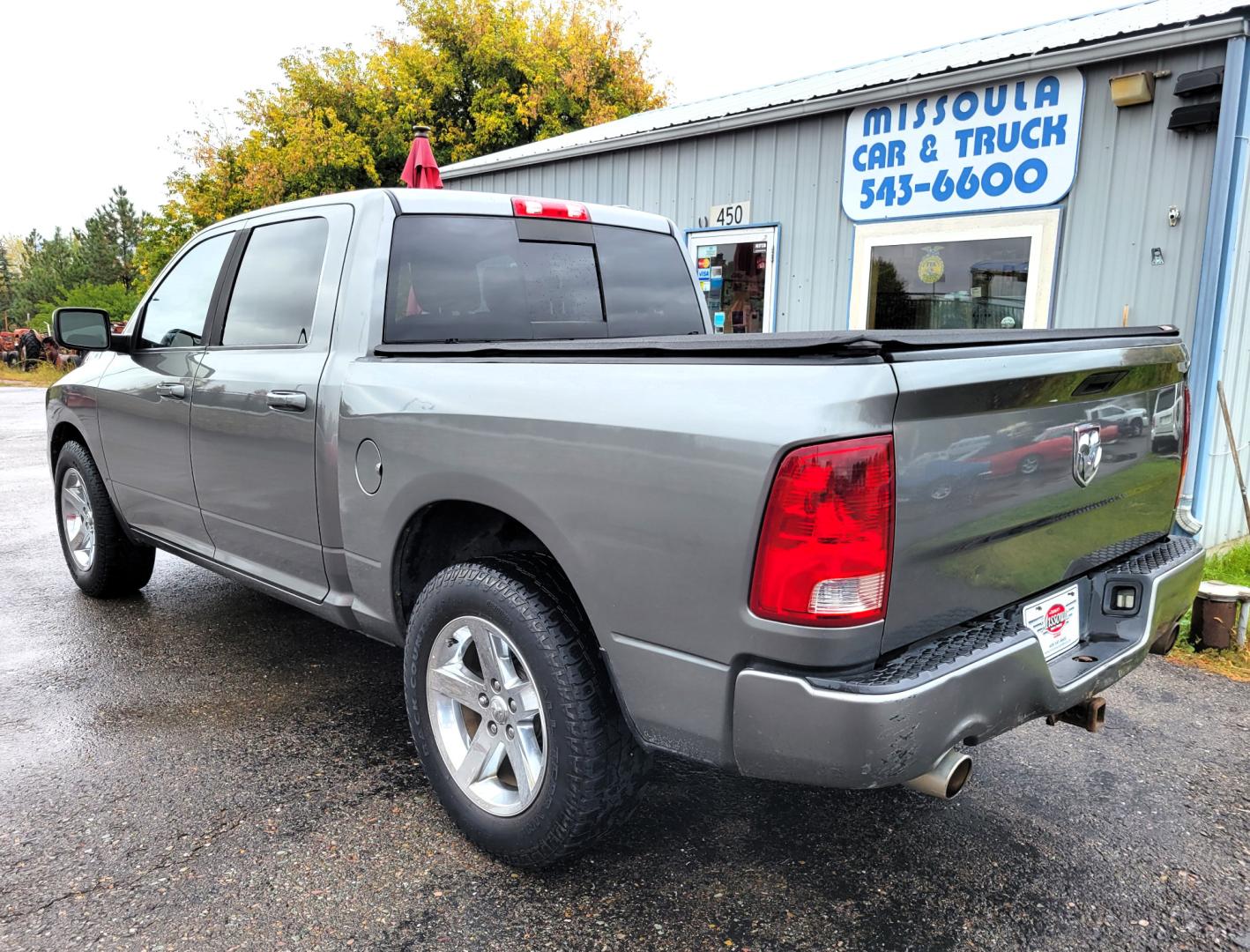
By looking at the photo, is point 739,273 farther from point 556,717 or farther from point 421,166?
A: point 556,717

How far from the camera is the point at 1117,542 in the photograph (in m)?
2.61

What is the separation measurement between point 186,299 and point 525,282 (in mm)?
1750

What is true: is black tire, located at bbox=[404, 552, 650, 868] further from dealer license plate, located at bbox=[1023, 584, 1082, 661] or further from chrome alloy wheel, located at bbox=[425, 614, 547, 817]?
dealer license plate, located at bbox=[1023, 584, 1082, 661]

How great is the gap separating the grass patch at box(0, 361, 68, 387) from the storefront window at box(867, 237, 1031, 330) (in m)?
A: 22.7

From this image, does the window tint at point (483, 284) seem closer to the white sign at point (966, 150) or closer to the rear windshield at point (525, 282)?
the rear windshield at point (525, 282)

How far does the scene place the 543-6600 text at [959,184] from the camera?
6.21m

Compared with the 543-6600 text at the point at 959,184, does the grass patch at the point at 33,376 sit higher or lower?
lower

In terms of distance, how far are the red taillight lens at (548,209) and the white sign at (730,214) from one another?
4.53m

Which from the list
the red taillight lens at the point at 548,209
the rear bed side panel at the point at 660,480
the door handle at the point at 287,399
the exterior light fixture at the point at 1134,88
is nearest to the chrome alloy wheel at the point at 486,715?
the rear bed side panel at the point at 660,480

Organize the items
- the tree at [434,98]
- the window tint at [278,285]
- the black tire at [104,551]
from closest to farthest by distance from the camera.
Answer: the window tint at [278,285]
the black tire at [104,551]
the tree at [434,98]

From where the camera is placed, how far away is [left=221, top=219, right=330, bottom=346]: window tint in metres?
3.32

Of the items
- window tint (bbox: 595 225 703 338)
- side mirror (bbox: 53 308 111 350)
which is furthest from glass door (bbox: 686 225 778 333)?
side mirror (bbox: 53 308 111 350)

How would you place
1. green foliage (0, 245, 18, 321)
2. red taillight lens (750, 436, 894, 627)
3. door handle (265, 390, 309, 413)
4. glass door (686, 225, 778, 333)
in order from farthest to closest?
green foliage (0, 245, 18, 321)
glass door (686, 225, 778, 333)
door handle (265, 390, 309, 413)
red taillight lens (750, 436, 894, 627)

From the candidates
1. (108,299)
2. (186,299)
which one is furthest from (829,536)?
(108,299)
